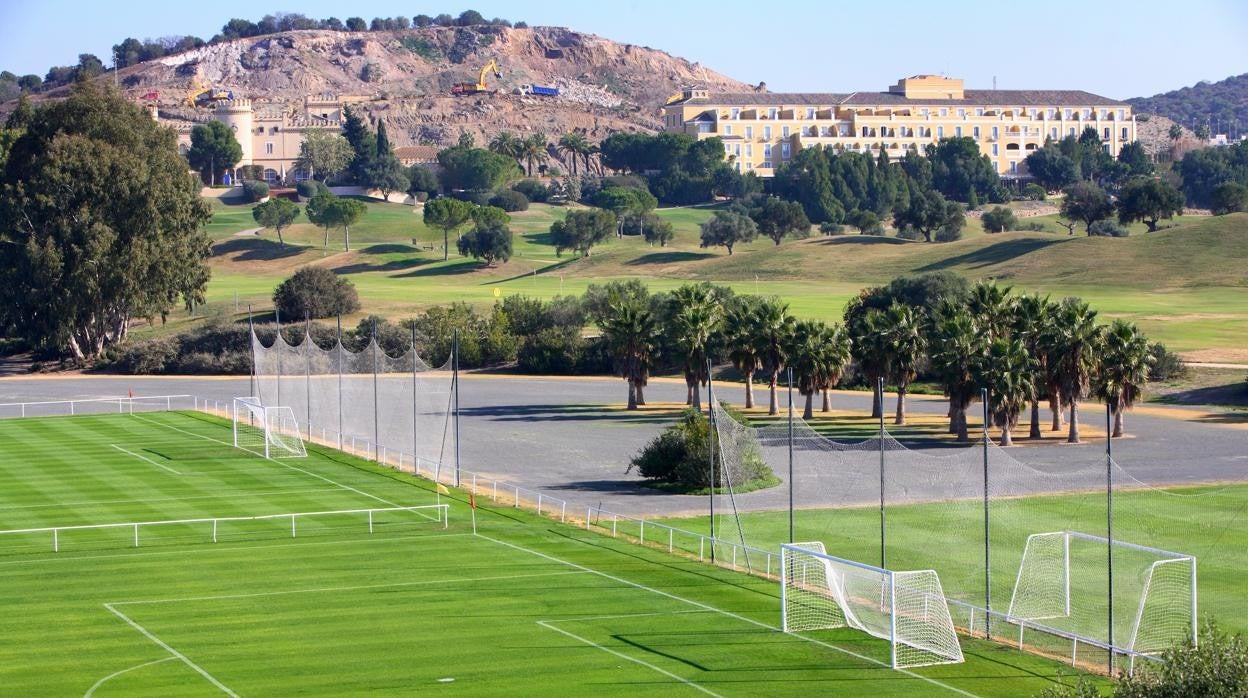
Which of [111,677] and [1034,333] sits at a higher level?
[1034,333]

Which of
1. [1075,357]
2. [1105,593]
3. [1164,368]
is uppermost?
[1075,357]

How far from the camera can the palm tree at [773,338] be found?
75.8 meters

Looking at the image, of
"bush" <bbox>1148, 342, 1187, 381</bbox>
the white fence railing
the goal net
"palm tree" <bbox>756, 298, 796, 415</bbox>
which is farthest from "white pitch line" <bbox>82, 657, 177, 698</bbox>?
"bush" <bbox>1148, 342, 1187, 381</bbox>

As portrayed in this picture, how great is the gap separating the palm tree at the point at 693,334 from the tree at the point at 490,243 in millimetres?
81719

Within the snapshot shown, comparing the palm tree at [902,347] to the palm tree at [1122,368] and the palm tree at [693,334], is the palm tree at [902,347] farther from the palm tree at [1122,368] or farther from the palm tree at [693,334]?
the palm tree at [693,334]

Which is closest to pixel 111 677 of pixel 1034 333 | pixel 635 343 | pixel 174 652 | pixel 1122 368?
pixel 174 652

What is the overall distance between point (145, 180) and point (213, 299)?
104ft

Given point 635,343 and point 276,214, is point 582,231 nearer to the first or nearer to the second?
point 276,214

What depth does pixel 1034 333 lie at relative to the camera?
67062mm

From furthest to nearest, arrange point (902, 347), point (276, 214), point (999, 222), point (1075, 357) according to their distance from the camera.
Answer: point (999, 222)
point (276, 214)
point (902, 347)
point (1075, 357)

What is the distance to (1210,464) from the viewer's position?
5738 cm

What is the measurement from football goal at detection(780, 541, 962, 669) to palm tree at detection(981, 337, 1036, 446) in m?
28.7

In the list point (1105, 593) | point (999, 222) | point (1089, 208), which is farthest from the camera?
point (999, 222)

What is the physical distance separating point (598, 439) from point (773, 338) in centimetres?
1227
